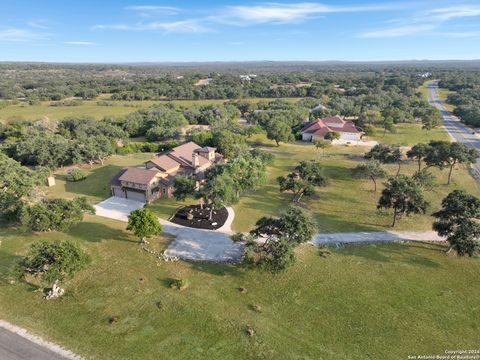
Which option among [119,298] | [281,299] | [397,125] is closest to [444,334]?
[281,299]

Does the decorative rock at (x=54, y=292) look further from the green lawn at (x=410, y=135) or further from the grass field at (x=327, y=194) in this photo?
the green lawn at (x=410, y=135)

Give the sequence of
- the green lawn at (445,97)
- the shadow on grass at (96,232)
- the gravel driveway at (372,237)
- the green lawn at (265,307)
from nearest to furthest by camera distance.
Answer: the green lawn at (265,307), the gravel driveway at (372,237), the shadow on grass at (96,232), the green lawn at (445,97)

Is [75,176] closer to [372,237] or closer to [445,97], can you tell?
[372,237]

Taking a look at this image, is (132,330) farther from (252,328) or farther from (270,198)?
(270,198)

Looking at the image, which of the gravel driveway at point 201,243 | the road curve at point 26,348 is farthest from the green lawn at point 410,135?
the road curve at point 26,348

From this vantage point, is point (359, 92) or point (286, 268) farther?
point (359, 92)
